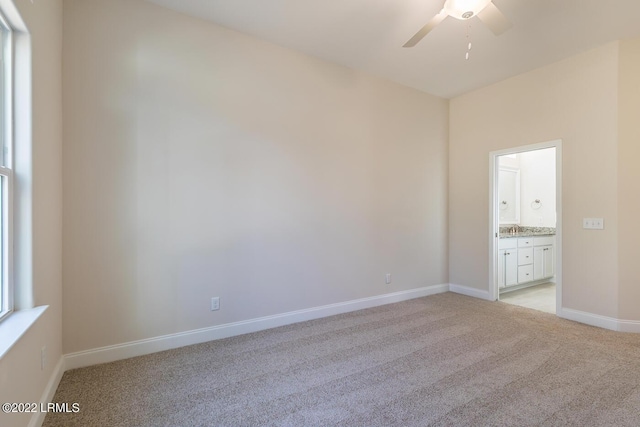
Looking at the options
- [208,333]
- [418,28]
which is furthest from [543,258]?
[208,333]

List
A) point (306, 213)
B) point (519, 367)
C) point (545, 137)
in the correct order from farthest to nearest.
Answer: point (545, 137), point (306, 213), point (519, 367)

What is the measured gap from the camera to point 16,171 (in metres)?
1.65

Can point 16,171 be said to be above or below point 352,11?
below

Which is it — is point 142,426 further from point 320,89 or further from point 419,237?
point 419,237

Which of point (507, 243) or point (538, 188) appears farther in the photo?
point (538, 188)

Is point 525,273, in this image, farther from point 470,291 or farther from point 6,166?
point 6,166

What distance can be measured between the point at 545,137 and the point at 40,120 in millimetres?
4771

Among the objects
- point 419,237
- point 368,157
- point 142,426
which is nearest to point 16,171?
point 142,426

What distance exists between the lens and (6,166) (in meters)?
1.61

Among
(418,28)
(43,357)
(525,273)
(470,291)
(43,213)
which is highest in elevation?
(418,28)

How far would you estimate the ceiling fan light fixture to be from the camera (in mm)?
1958

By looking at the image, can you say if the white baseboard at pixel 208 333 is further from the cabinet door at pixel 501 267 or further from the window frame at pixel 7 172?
the cabinet door at pixel 501 267

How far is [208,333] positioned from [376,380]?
158 cm

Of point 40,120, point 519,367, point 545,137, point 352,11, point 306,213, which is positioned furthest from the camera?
point 545,137
